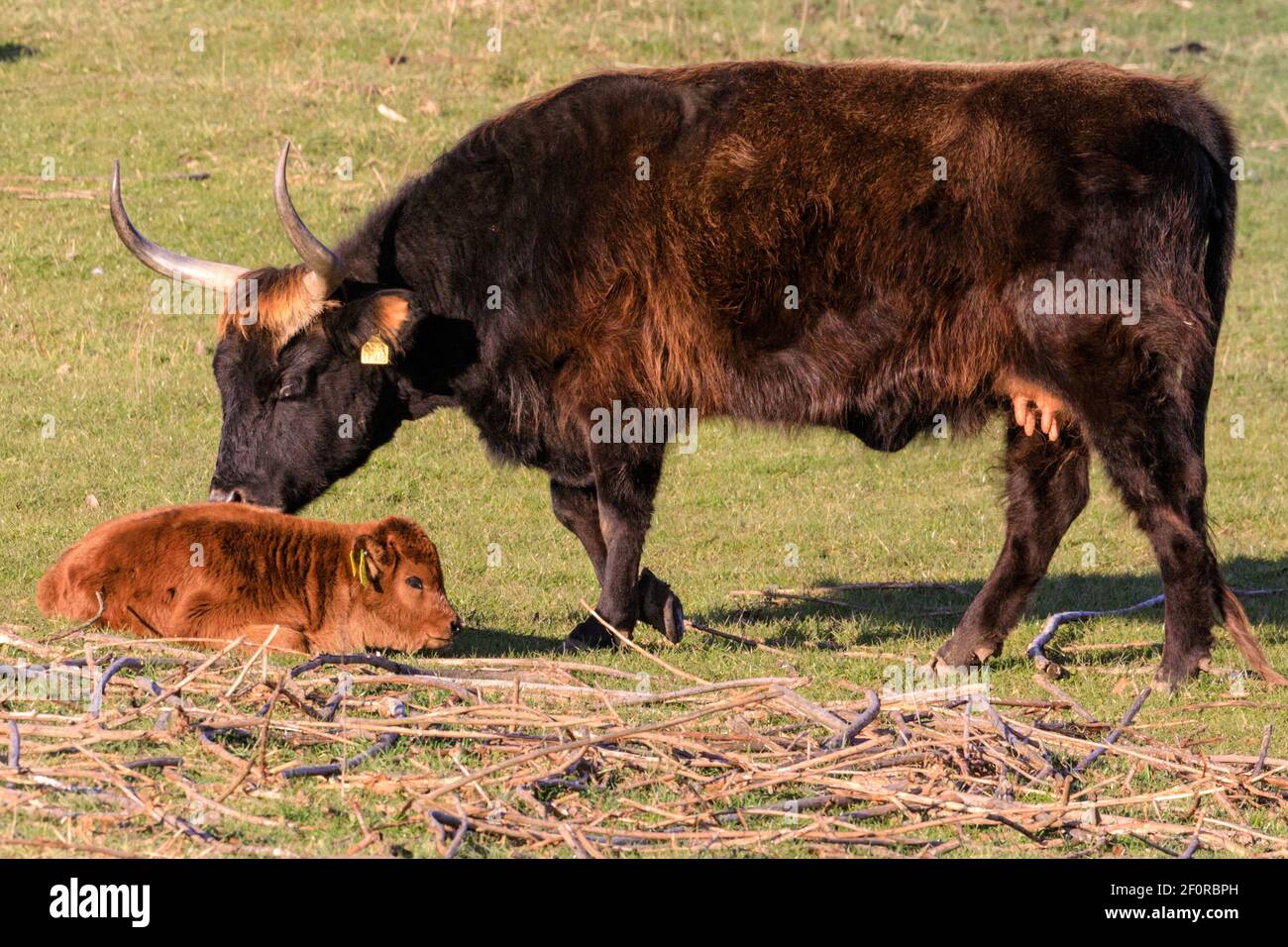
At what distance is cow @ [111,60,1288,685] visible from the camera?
320 inches

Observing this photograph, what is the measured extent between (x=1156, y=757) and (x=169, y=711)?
356 centimetres

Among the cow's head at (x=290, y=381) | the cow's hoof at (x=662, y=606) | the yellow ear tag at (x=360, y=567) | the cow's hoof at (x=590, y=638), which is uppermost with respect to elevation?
the cow's head at (x=290, y=381)

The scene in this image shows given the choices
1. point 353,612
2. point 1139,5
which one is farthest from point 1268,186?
point 353,612

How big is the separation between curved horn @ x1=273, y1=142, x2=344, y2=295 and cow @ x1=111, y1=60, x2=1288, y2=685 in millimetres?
18

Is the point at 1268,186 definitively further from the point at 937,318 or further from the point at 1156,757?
the point at 1156,757

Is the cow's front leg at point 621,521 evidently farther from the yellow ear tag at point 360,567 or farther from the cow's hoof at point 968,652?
the cow's hoof at point 968,652

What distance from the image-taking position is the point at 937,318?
8.27 m

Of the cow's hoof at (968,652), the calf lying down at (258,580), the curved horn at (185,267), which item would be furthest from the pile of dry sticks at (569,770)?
the curved horn at (185,267)

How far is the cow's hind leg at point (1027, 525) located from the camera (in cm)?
898

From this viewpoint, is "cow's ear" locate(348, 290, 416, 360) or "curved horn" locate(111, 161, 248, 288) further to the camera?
"curved horn" locate(111, 161, 248, 288)

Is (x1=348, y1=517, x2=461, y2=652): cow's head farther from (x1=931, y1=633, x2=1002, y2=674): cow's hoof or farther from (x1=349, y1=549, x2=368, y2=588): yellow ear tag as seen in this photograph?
(x1=931, y1=633, x2=1002, y2=674): cow's hoof

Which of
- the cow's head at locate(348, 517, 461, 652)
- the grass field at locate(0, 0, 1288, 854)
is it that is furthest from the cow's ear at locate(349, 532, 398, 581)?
the grass field at locate(0, 0, 1288, 854)

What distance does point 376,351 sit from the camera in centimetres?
851

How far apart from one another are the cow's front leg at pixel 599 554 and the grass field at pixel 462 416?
276mm
